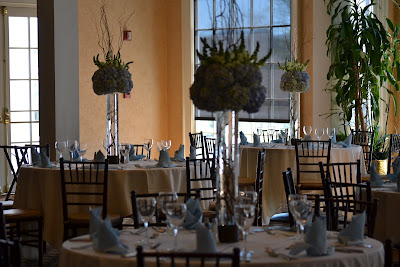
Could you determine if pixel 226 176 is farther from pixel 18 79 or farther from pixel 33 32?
pixel 33 32

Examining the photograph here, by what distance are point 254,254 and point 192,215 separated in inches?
26.2

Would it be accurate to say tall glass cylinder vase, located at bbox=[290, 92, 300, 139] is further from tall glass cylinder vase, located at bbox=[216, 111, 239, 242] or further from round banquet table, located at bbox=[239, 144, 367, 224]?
tall glass cylinder vase, located at bbox=[216, 111, 239, 242]

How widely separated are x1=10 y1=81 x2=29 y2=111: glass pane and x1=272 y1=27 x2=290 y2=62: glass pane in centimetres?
391

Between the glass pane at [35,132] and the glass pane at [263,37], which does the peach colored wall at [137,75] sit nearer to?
the glass pane at [35,132]

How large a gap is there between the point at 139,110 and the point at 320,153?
13.0 ft

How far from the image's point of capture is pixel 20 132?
33.6 ft

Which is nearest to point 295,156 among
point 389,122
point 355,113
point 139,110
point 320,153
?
point 320,153

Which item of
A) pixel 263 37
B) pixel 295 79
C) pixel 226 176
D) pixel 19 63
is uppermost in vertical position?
pixel 263 37

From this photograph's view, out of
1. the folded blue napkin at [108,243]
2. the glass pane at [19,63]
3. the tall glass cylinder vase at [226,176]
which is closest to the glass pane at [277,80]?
the glass pane at [19,63]

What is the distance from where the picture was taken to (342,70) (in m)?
9.62

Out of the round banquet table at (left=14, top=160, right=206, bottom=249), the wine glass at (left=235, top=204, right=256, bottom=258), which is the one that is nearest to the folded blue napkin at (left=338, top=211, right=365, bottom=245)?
the wine glass at (left=235, top=204, right=256, bottom=258)

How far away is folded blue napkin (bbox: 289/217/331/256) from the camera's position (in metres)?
3.01

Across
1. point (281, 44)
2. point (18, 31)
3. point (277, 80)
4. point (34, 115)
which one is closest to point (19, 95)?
point (34, 115)

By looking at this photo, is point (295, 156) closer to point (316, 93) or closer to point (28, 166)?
point (316, 93)
